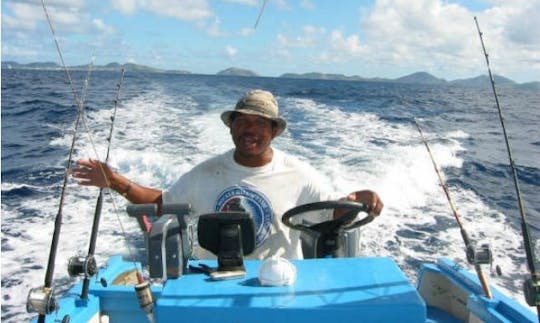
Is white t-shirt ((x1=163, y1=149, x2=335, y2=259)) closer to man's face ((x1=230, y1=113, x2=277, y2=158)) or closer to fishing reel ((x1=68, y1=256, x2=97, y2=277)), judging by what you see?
man's face ((x1=230, y1=113, x2=277, y2=158))

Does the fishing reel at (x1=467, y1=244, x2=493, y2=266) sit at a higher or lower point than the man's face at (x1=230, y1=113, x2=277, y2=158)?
lower

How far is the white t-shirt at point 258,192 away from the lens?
276 cm

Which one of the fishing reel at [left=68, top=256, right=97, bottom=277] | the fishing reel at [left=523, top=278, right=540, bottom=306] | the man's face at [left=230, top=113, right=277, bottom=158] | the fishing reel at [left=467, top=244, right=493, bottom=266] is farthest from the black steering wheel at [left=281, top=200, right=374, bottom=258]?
the fishing reel at [left=68, top=256, right=97, bottom=277]

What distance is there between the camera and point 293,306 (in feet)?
4.88

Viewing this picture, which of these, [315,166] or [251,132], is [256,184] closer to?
[251,132]

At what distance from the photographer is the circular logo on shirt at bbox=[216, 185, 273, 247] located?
274cm

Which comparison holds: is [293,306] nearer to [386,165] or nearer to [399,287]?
[399,287]

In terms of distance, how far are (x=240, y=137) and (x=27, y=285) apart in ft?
9.45

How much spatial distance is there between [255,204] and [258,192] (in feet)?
0.22

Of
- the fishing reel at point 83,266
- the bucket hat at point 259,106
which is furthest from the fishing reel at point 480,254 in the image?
the fishing reel at point 83,266

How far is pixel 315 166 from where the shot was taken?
30.1 ft

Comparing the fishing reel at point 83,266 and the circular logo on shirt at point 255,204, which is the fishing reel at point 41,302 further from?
the circular logo on shirt at point 255,204

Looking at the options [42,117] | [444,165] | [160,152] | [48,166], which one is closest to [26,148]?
[48,166]

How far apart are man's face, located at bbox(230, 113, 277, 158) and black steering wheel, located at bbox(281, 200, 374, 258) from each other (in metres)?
0.39
